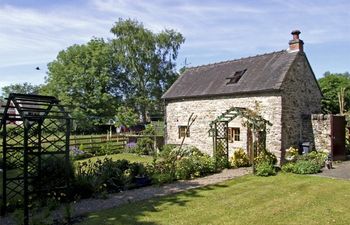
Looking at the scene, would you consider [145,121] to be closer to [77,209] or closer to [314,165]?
[314,165]

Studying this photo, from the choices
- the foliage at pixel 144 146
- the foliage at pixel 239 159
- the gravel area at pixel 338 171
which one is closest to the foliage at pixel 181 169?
the foliage at pixel 239 159

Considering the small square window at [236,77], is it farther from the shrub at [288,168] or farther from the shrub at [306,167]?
the shrub at [306,167]

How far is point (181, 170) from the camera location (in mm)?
13680

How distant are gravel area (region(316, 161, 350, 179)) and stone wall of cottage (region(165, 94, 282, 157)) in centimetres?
252

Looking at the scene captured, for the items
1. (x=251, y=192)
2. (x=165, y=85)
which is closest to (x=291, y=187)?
(x=251, y=192)

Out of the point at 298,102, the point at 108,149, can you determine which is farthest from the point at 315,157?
the point at 108,149

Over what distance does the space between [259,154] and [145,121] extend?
28461 millimetres

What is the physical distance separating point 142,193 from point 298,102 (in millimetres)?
10346

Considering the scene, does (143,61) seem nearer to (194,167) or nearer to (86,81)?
(86,81)

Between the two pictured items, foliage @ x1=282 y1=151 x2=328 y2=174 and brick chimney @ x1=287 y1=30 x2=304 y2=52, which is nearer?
foliage @ x1=282 y1=151 x2=328 y2=174

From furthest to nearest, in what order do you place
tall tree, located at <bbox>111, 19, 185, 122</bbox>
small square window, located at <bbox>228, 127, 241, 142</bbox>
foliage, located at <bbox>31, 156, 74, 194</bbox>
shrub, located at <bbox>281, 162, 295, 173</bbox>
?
1. tall tree, located at <bbox>111, 19, 185, 122</bbox>
2. small square window, located at <bbox>228, 127, 241, 142</bbox>
3. shrub, located at <bbox>281, 162, 295, 173</bbox>
4. foliage, located at <bbox>31, 156, 74, 194</bbox>

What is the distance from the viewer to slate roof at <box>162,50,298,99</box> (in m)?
17.3

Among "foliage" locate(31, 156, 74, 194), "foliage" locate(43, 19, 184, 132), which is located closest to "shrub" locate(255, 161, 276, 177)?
"foliage" locate(31, 156, 74, 194)

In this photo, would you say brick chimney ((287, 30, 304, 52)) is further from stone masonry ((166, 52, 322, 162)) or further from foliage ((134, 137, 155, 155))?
foliage ((134, 137, 155, 155))
